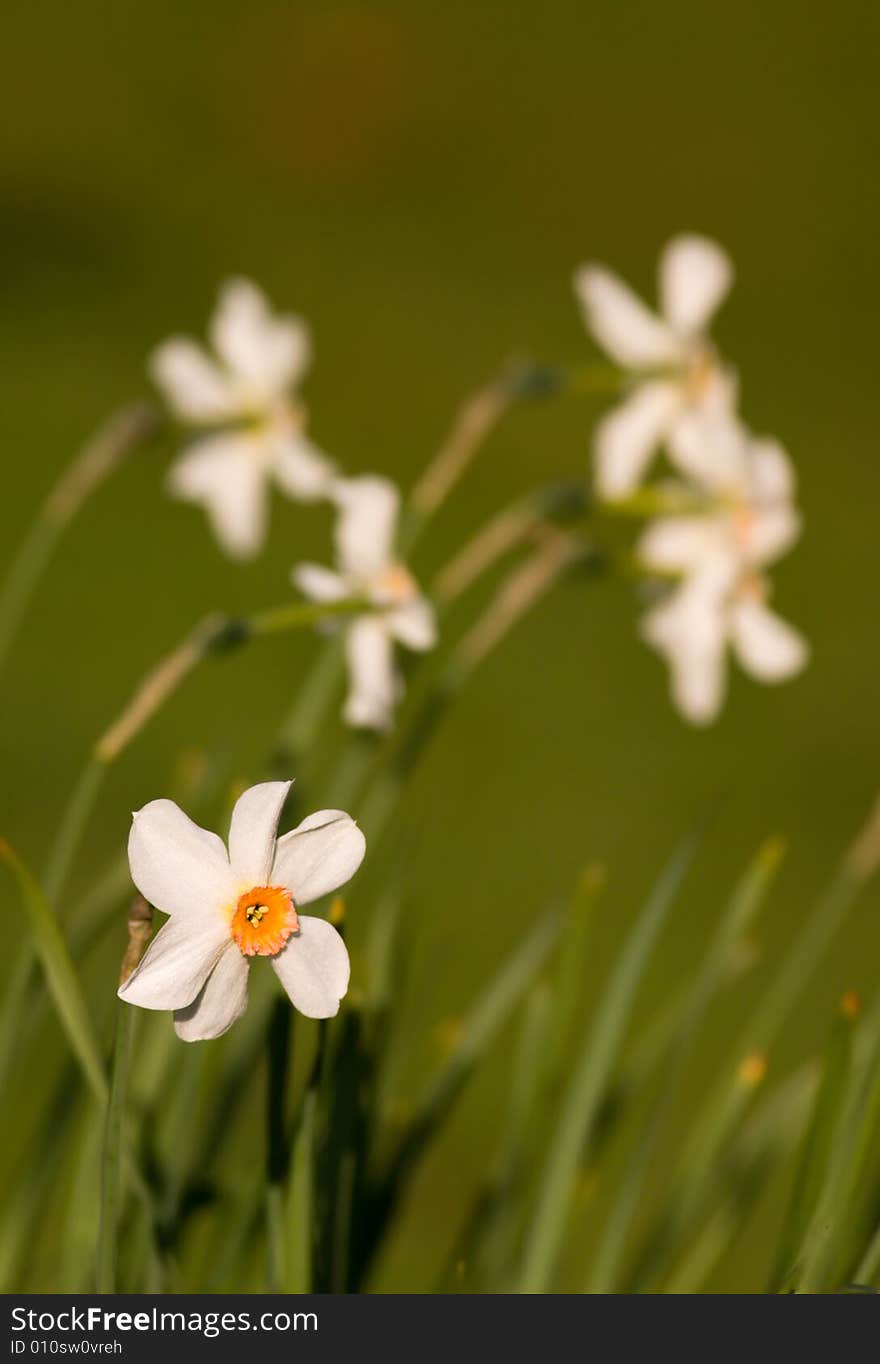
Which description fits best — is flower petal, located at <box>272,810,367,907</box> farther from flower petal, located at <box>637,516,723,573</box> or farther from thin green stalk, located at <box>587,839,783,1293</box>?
flower petal, located at <box>637,516,723,573</box>

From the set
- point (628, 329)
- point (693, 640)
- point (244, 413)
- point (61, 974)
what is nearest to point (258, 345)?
point (244, 413)

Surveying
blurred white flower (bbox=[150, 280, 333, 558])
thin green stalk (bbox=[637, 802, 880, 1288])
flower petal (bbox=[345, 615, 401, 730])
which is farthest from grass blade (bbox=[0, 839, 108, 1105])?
blurred white flower (bbox=[150, 280, 333, 558])

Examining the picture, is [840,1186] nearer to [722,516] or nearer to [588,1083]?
[588,1083]

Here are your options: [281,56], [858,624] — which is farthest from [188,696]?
[281,56]

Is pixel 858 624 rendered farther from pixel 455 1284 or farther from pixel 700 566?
pixel 455 1284

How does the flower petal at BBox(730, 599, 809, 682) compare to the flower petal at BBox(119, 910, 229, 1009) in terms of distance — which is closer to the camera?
the flower petal at BBox(119, 910, 229, 1009)

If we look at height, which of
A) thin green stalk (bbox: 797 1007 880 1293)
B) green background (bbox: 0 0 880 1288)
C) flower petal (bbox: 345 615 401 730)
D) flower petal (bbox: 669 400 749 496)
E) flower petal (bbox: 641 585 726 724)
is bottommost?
thin green stalk (bbox: 797 1007 880 1293)
